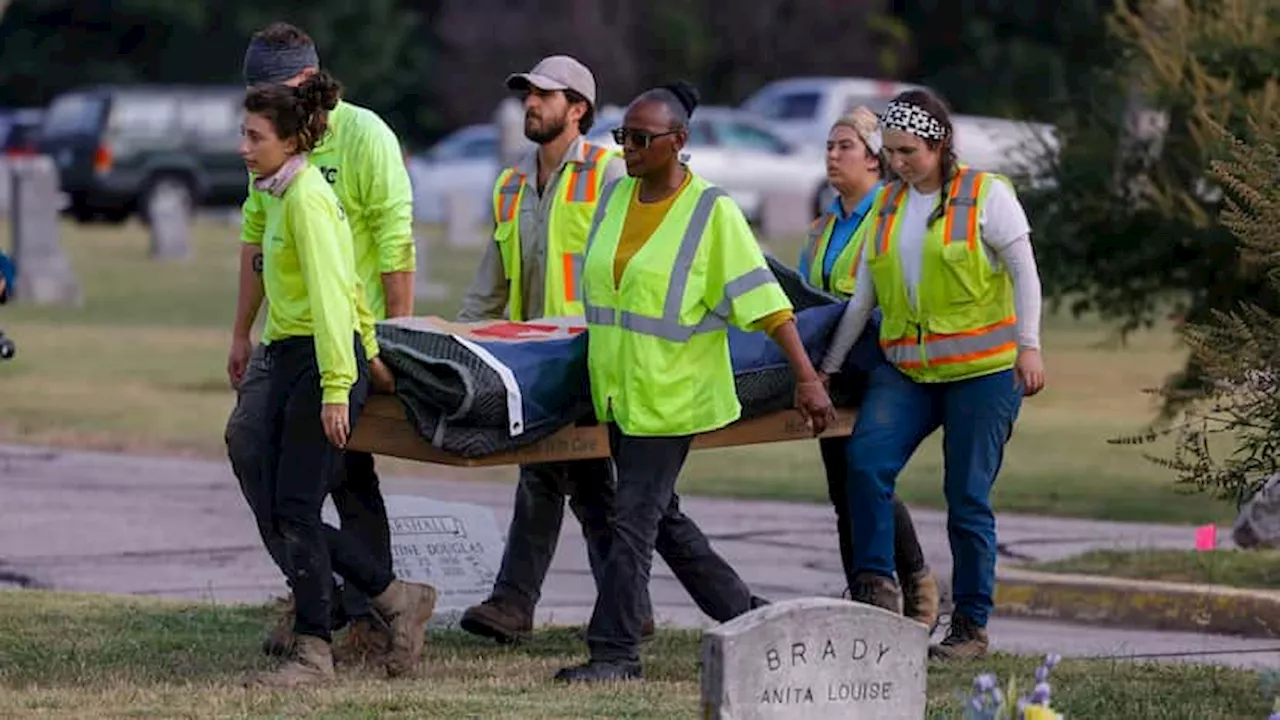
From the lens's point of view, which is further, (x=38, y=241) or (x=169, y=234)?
(x=169, y=234)

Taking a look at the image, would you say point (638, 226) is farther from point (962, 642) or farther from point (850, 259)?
point (962, 642)

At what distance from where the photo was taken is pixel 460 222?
123 ft

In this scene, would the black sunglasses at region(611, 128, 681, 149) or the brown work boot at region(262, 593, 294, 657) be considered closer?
the black sunglasses at region(611, 128, 681, 149)

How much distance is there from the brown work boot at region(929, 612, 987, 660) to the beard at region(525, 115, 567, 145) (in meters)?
1.98

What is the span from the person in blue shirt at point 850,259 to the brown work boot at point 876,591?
39 cm

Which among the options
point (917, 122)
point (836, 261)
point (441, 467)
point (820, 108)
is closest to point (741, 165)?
point (820, 108)

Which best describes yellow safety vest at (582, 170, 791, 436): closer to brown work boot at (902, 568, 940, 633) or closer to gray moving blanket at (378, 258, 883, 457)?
gray moving blanket at (378, 258, 883, 457)

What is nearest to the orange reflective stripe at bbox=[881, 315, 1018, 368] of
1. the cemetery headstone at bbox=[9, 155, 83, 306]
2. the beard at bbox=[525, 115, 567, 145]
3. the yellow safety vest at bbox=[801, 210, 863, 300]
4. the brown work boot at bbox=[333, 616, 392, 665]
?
the yellow safety vest at bbox=[801, 210, 863, 300]

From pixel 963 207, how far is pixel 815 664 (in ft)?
8.29

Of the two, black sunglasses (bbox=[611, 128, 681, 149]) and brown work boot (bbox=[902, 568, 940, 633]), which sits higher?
black sunglasses (bbox=[611, 128, 681, 149])

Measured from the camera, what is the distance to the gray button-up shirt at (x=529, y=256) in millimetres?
8844

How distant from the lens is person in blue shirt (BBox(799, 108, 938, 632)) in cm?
900

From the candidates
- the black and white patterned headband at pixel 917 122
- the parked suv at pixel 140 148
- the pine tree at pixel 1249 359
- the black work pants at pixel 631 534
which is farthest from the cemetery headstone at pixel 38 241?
the pine tree at pixel 1249 359

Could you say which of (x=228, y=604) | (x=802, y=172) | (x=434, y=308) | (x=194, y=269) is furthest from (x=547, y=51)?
(x=228, y=604)
